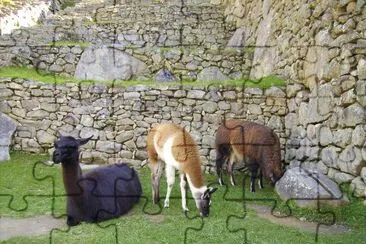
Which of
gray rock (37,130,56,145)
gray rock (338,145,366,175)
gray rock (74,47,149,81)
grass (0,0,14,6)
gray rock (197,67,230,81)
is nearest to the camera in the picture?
gray rock (338,145,366,175)

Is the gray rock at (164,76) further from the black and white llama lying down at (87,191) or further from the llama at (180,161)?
the black and white llama lying down at (87,191)

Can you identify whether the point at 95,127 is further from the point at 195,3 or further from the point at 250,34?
the point at 195,3

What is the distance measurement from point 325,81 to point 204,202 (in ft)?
12.1

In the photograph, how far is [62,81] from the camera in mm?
12133

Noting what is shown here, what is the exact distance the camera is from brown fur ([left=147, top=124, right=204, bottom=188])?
770cm

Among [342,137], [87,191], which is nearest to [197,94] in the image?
[342,137]

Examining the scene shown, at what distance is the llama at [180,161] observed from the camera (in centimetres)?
765

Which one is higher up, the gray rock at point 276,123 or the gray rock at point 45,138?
the gray rock at point 276,123

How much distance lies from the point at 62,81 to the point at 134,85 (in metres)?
1.87

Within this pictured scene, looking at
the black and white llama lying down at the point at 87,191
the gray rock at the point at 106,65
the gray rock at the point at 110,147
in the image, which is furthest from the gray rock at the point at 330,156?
the gray rock at the point at 106,65

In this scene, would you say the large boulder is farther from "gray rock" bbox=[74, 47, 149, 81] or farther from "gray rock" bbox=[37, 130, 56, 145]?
"gray rock" bbox=[74, 47, 149, 81]

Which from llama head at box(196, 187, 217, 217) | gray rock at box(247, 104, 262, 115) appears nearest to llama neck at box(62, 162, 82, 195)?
llama head at box(196, 187, 217, 217)
